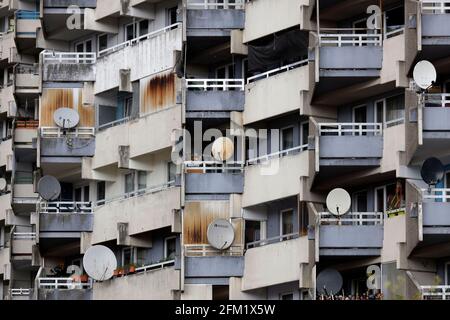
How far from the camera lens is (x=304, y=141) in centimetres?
6831

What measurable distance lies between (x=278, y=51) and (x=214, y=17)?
3.55m

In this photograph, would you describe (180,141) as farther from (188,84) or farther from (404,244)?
(404,244)

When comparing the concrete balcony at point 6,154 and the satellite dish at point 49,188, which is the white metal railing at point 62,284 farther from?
the concrete balcony at point 6,154

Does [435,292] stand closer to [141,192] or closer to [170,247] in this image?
[170,247]

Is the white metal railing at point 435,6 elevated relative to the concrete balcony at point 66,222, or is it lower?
elevated

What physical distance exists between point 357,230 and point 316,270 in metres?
2.34

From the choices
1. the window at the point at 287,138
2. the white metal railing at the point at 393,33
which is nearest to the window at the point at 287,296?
the window at the point at 287,138

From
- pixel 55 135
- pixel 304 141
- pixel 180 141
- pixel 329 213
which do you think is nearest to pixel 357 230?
pixel 329 213

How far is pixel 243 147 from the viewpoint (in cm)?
7050

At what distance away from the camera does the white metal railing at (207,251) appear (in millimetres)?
69562

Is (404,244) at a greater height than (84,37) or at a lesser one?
lesser

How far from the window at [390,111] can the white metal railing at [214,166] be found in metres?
6.79

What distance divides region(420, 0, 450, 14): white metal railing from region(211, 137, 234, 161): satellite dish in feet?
32.9

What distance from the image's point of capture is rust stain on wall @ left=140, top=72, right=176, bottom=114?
73.8 meters
